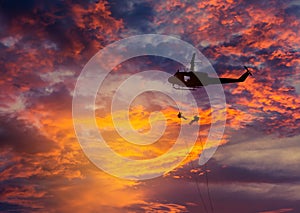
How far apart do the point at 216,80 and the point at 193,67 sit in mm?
5359

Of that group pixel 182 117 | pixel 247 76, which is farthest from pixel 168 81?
pixel 247 76

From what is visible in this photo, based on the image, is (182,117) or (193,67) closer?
(182,117)

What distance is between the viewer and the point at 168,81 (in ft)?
240

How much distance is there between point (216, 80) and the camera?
7231 cm

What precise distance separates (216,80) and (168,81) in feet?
30.7

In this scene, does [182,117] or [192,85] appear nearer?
[182,117]

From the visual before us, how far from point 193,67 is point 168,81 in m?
5.71

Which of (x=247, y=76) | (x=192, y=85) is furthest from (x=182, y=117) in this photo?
(x=247, y=76)

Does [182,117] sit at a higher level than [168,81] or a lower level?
lower

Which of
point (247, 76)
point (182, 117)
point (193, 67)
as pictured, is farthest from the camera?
point (247, 76)

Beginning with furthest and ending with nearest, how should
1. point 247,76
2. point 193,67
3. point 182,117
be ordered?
point 247,76 → point 193,67 → point 182,117

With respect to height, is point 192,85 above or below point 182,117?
above

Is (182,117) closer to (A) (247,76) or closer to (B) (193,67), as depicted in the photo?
(B) (193,67)

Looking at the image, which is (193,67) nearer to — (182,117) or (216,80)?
(216,80)
